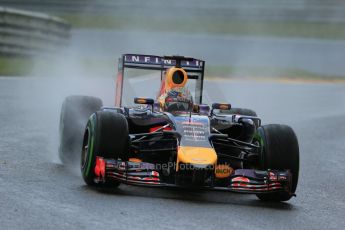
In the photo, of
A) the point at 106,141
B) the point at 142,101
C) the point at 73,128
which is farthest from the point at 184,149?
the point at 73,128

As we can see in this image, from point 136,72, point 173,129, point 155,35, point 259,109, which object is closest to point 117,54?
point 155,35

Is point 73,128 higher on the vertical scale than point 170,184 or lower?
higher

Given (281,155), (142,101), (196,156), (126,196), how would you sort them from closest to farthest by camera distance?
(126,196) → (196,156) → (281,155) → (142,101)

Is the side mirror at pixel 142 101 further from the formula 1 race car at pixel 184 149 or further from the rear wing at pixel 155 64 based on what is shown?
the rear wing at pixel 155 64

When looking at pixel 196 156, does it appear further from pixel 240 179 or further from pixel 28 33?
pixel 28 33

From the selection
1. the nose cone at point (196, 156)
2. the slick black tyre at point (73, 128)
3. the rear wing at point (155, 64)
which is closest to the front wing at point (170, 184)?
the nose cone at point (196, 156)

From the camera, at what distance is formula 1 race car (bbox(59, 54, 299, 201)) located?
26.7 ft

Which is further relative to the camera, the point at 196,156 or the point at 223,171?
the point at 223,171

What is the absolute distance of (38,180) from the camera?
8484 millimetres

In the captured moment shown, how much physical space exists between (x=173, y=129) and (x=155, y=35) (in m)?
18.5

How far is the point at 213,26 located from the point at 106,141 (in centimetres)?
2127

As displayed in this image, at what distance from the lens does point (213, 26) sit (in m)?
29.2

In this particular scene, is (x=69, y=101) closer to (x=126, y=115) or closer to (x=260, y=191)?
(x=126, y=115)

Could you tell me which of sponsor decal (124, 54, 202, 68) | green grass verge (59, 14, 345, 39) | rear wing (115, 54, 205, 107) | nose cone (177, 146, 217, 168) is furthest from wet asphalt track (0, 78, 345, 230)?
green grass verge (59, 14, 345, 39)
